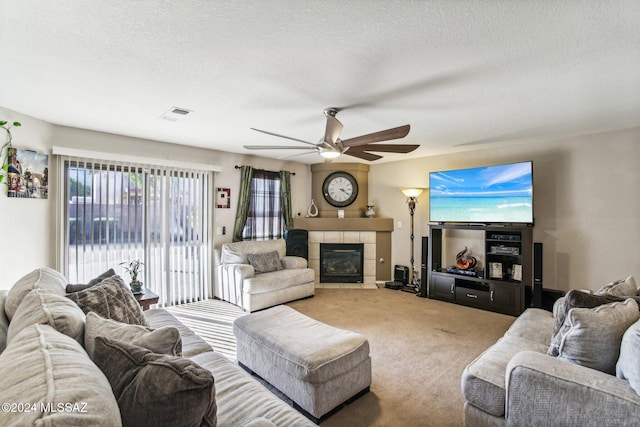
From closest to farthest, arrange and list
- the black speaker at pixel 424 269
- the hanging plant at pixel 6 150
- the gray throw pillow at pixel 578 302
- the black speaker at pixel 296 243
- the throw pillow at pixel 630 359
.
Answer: the throw pillow at pixel 630 359, the gray throw pillow at pixel 578 302, the hanging plant at pixel 6 150, the black speaker at pixel 424 269, the black speaker at pixel 296 243

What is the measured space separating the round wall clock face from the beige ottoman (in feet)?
12.4

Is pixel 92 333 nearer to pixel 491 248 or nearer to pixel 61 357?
pixel 61 357

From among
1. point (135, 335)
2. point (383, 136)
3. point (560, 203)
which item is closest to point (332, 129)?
point (383, 136)

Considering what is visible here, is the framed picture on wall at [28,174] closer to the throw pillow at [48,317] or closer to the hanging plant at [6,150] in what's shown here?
the hanging plant at [6,150]

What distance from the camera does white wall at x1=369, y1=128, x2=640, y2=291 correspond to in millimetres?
3531

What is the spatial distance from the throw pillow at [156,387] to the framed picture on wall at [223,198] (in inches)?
156

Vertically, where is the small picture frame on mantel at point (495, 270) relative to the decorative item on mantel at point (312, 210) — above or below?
below

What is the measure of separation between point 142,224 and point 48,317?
317cm

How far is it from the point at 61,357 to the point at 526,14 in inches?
95.9

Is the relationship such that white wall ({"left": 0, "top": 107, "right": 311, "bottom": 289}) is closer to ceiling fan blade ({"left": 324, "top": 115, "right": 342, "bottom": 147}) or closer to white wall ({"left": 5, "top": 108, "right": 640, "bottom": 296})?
white wall ({"left": 5, "top": 108, "right": 640, "bottom": 296})

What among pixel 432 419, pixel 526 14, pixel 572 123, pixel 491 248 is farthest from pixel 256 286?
pixel 572 123

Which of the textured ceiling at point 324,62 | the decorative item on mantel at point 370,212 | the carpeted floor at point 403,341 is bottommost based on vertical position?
the carpeted floor at point 403,341

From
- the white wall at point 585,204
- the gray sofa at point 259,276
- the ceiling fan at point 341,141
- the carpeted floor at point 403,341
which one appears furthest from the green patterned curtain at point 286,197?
the white wall at point 585,204

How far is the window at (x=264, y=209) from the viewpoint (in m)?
5.23
